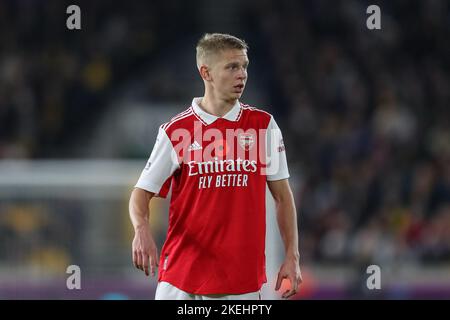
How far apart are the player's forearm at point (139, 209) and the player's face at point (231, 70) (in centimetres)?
62

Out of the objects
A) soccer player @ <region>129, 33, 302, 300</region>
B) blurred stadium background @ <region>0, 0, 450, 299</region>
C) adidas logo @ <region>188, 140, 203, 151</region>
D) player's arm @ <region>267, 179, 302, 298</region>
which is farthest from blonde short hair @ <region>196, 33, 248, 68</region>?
blurred stadium background @ <region>0, 0, 450, 299</region>

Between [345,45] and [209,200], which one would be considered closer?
[209,200]

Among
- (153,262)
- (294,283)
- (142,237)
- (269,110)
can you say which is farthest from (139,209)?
(269,110)

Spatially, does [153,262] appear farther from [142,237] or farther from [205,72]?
[205,72]

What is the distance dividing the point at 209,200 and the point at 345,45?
39.8 ft

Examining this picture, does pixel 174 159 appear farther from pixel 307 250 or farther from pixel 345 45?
pixel 345 45

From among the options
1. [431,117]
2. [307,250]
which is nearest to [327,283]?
[307,250]

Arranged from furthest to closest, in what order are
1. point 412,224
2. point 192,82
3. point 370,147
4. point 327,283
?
point 192,82, point 370,147, point 412,224, point 327,283

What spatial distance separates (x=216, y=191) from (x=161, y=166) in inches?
11.4

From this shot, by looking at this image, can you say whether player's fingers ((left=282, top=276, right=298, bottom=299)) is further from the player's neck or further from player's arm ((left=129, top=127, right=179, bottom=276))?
the player's neck

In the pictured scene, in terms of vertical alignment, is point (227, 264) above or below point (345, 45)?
below

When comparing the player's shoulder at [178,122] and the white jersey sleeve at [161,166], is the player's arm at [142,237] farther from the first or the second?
the player's shoulder at [178,122]

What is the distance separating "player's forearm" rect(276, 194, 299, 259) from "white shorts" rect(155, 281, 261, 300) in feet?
0.89
